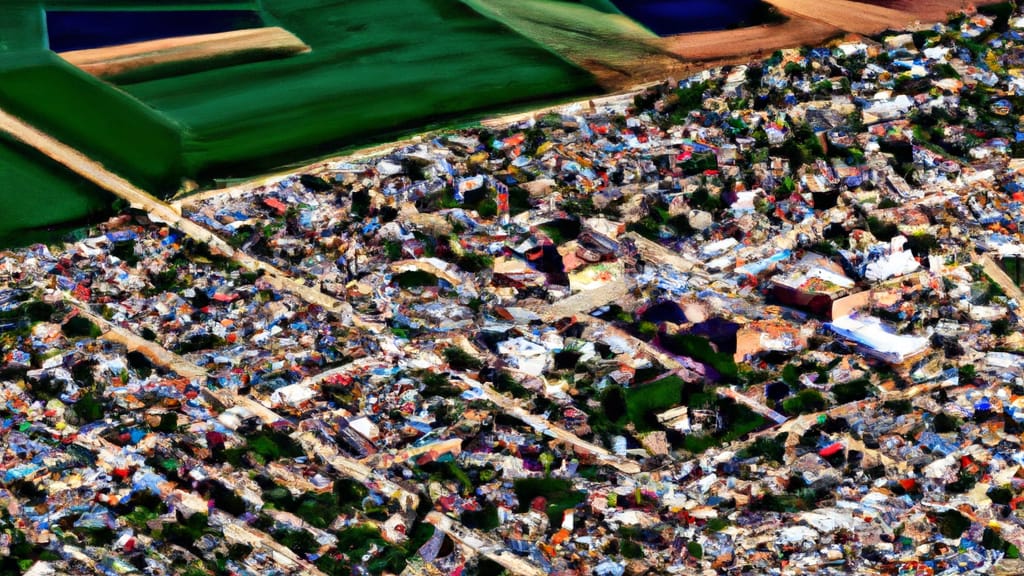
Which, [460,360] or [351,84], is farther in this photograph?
[351,84]

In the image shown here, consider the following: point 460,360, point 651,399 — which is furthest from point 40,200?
point 651,399

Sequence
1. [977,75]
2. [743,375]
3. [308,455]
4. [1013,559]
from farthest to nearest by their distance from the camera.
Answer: [977,75] < [743,375] < [308,455] < [1013,559]

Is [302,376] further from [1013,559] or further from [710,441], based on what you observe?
[1013,559]

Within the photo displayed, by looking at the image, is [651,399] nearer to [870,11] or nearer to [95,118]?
[95,118]

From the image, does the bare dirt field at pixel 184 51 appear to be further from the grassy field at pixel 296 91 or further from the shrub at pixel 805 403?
the shrub at pixel 805 403

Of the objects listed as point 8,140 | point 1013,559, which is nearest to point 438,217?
point 8,140

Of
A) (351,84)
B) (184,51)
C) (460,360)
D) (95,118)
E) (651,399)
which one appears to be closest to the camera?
(651,399)

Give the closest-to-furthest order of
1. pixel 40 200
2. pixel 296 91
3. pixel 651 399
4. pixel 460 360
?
pixel 651 399 → pixel 460 360 → pixel 40 200 → pixel 296 91
